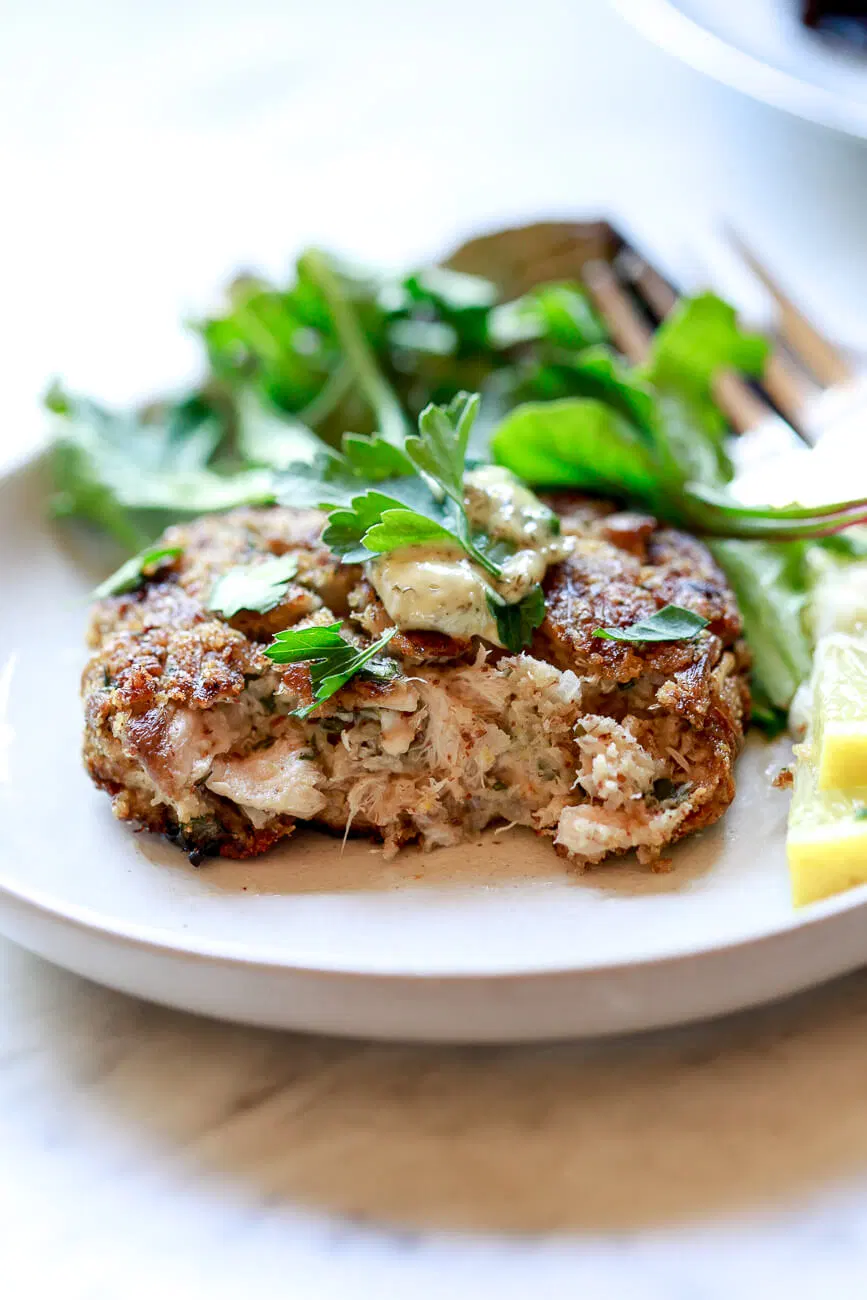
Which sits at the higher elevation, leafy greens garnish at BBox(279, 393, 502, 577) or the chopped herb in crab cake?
leafy greens garnish at BBox(279, 393, 502, 577)

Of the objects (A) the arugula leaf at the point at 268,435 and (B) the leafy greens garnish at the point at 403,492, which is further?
(A) the arugula leaf at the point at 268,435

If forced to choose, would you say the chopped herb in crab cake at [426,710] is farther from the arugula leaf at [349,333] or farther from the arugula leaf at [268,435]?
the arugula leaf at [349,333]

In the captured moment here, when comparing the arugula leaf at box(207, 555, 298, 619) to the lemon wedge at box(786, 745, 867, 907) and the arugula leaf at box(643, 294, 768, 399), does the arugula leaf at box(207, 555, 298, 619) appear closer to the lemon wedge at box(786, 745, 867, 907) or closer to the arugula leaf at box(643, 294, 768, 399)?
the lemon wedge at box(786, 745, 867, 907)

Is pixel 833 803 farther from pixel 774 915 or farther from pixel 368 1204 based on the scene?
pixel 368 1204

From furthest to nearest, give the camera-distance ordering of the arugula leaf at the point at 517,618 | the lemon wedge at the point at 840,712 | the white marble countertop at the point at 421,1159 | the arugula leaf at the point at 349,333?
the arugula leaf at the point at 349,333, the arugula leaf at the point at 517,618, the lemon wedge at the point at 840,712, the white marble countertop at the point at 421,1159

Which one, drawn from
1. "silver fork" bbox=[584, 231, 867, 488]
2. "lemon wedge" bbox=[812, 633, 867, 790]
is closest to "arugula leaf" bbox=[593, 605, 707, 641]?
"lemon wedge" bbox=[812, 633, 867, 790]

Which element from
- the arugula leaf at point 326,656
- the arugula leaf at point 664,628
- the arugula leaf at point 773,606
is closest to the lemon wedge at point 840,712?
the arugula leaf at point 773,606
